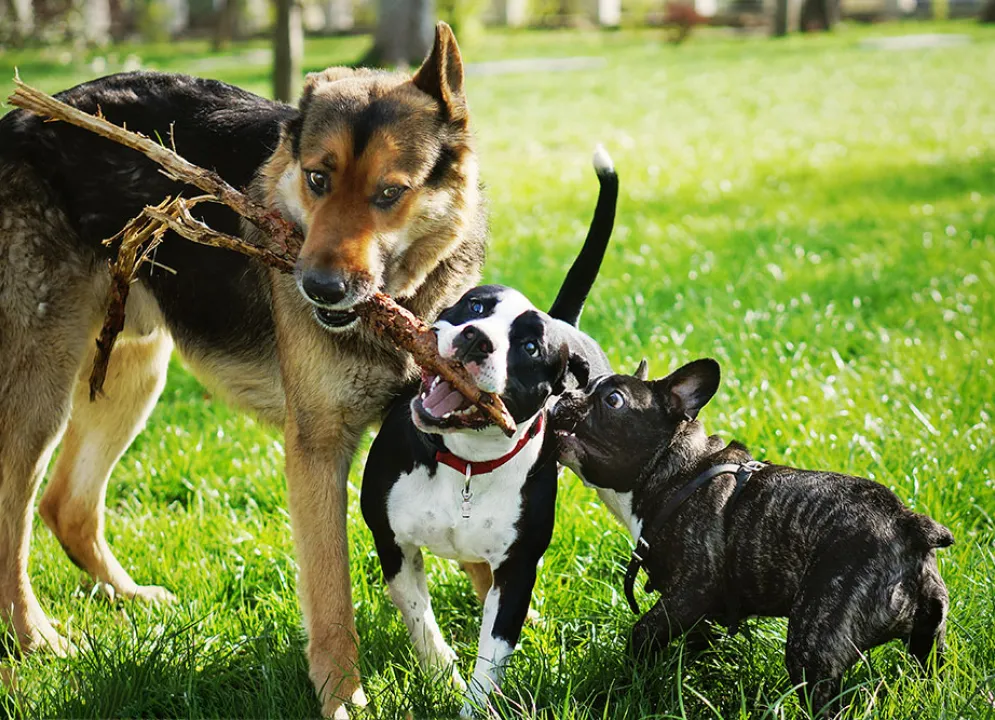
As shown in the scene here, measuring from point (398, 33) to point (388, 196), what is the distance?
19.2 meters

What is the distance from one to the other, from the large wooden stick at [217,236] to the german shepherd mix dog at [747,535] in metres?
0.52

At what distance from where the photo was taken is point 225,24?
2912 cm

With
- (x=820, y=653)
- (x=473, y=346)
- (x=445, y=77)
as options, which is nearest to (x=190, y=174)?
(x=445, y=77)

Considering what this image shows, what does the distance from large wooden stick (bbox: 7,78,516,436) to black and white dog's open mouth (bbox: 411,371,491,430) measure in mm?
30

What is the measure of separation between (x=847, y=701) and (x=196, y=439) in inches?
131

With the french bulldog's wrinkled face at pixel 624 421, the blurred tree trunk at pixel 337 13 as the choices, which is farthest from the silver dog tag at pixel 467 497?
the blurred tree trunk at pixel 337 13

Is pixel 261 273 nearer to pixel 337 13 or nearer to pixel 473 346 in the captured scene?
pixel 473 346

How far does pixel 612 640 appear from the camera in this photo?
3580mm

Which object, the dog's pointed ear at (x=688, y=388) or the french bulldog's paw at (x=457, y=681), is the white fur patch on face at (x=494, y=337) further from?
the french bulldog's paw at (x=457, y=681)

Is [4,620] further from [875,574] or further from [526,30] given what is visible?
[526,30]

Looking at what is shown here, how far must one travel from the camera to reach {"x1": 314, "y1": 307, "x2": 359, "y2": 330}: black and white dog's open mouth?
334cm

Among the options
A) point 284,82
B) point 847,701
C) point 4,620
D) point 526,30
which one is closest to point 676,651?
point 847,701

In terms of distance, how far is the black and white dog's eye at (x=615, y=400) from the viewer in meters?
3.59

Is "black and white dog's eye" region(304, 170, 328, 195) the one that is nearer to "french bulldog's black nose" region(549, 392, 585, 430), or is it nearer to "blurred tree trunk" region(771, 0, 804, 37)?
"french bulldog's black nose" region(549, 392, 585, 430)
